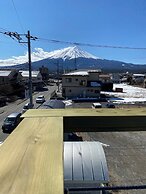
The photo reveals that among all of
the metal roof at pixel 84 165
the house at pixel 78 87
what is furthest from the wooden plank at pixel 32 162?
the house at pixel 78 87

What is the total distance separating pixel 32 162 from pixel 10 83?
161 feet

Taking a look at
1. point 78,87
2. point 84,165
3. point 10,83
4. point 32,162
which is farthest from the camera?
point 10,83

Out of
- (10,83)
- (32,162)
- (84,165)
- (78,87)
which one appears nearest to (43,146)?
(32,162)

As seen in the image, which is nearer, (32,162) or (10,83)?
(32,162)

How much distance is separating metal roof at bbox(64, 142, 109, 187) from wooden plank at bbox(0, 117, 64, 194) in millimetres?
2791

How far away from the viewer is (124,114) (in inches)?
107

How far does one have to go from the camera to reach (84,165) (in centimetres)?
478

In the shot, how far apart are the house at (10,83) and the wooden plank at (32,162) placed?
149 ft

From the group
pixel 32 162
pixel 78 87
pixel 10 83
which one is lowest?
pixel 78 87

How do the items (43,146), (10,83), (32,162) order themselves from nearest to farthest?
→ (32,162) < (43,146) < (10,83)

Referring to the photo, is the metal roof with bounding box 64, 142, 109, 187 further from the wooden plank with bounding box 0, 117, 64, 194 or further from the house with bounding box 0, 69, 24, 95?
the house with bounding box 0, 69, 24, 95

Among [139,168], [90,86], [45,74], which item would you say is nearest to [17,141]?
[139,168]

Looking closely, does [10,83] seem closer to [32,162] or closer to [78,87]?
[78,87]

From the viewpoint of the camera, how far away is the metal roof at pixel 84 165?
4.67 meters
